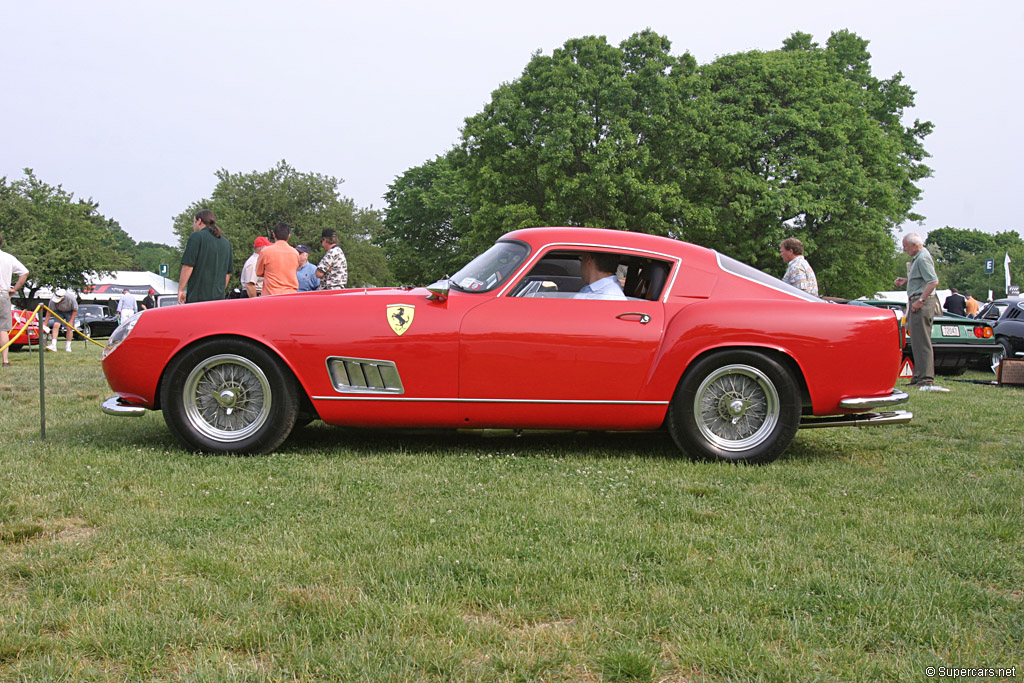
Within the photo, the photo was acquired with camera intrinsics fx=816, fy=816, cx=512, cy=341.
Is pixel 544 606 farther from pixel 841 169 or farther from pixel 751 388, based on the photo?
pixel 841 169

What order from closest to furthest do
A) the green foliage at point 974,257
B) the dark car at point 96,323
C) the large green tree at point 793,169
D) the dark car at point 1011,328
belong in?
the dark car at point 1011,328, the dark car at point 96,323, the large green tree at point 793,169, the green foliage at point 974,257

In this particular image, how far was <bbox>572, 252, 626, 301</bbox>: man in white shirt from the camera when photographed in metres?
5.43

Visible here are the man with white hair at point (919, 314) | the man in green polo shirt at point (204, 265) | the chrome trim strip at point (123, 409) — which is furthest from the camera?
the man with white hair at point (919, 314)

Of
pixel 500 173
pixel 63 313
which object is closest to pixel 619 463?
pixel 63 313

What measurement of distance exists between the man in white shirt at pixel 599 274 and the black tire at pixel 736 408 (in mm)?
776

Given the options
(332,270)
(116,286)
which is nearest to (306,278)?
(332,270)

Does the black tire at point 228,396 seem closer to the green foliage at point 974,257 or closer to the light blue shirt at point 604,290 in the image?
the light blue shirt at point 604,290

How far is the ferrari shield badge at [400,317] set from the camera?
5.12 metres

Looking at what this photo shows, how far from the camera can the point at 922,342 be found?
9.88 metres

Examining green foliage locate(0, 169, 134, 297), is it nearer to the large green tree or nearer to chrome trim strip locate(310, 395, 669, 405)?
the large green tree

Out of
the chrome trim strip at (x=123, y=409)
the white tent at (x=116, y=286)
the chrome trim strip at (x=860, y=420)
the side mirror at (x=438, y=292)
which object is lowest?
the chrome trim strip at (x=123, y=409)

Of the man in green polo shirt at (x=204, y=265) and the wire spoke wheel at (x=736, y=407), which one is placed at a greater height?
the man in green polo shirt at (x=204, y=265)

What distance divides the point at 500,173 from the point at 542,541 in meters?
27.2

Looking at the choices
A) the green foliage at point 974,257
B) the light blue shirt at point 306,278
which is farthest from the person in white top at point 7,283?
the green foliage at point 974,257
